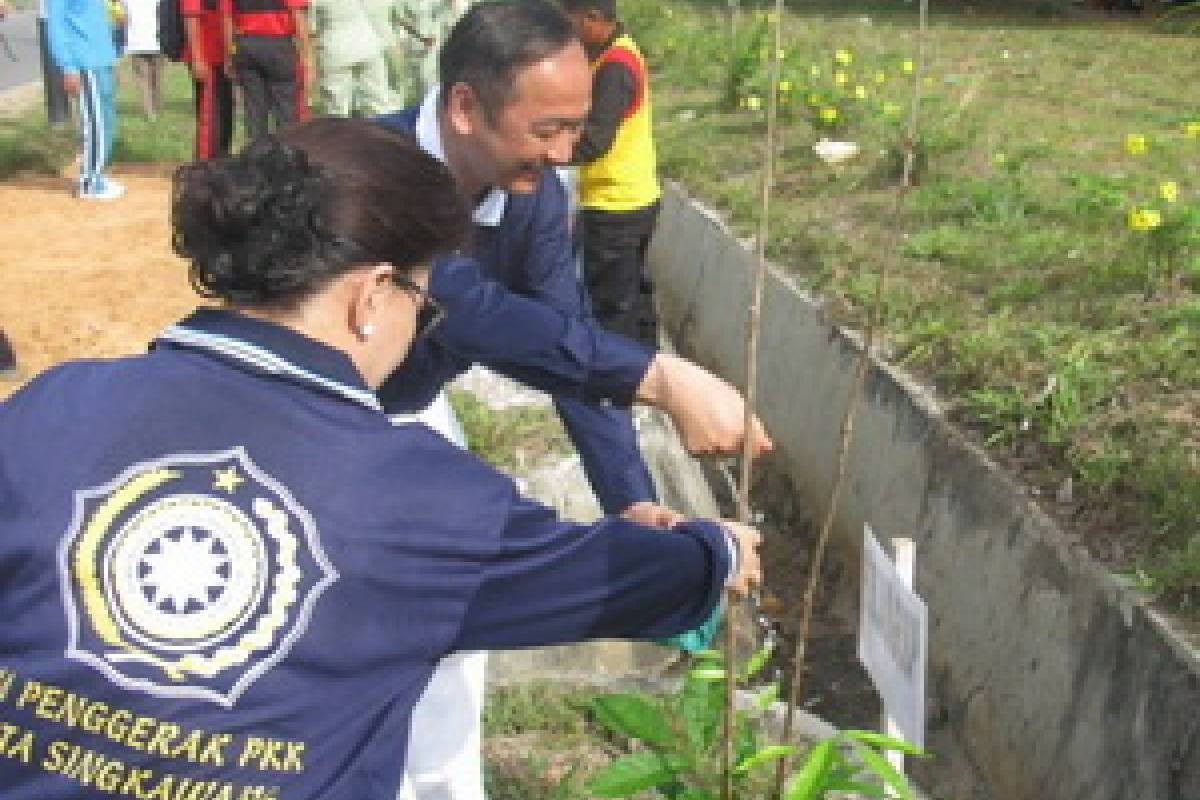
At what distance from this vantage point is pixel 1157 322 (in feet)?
13.4

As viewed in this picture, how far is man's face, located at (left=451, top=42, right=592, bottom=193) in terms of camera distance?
2619 millimetres

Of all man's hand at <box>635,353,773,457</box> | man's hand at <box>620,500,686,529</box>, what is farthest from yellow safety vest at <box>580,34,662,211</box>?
man's hand at <box>620,500,686,529</box>

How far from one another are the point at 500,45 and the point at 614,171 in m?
2.27

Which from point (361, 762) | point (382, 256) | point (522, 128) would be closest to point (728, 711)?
point (361, 762)

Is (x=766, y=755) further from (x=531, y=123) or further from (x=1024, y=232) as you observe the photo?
(x=1024, y=232)

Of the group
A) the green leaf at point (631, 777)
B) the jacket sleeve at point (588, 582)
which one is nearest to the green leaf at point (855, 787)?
the green leaf at point (631, 777)

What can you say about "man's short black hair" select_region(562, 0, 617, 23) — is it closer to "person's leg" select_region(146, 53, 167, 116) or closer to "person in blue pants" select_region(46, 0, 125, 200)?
"person in blue pants" select_region(46, 0, 125, 200)

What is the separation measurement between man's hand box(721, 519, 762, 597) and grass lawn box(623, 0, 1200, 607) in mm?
437

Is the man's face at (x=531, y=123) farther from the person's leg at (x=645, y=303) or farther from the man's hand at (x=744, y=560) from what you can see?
the person's leg at (x=645, y=303)

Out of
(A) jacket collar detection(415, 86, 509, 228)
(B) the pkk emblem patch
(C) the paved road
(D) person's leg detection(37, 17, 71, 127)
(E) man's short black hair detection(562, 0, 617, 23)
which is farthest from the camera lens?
(C) the paved road

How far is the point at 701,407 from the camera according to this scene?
227cm

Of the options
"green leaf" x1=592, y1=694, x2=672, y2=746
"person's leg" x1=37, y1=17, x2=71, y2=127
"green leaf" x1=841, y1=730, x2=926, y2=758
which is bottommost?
"person's leg" x1=37, y1=17, x2=71, y2=127

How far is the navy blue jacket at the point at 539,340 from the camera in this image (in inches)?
97.7

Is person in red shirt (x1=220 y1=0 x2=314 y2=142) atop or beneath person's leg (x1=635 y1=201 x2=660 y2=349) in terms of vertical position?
atop
